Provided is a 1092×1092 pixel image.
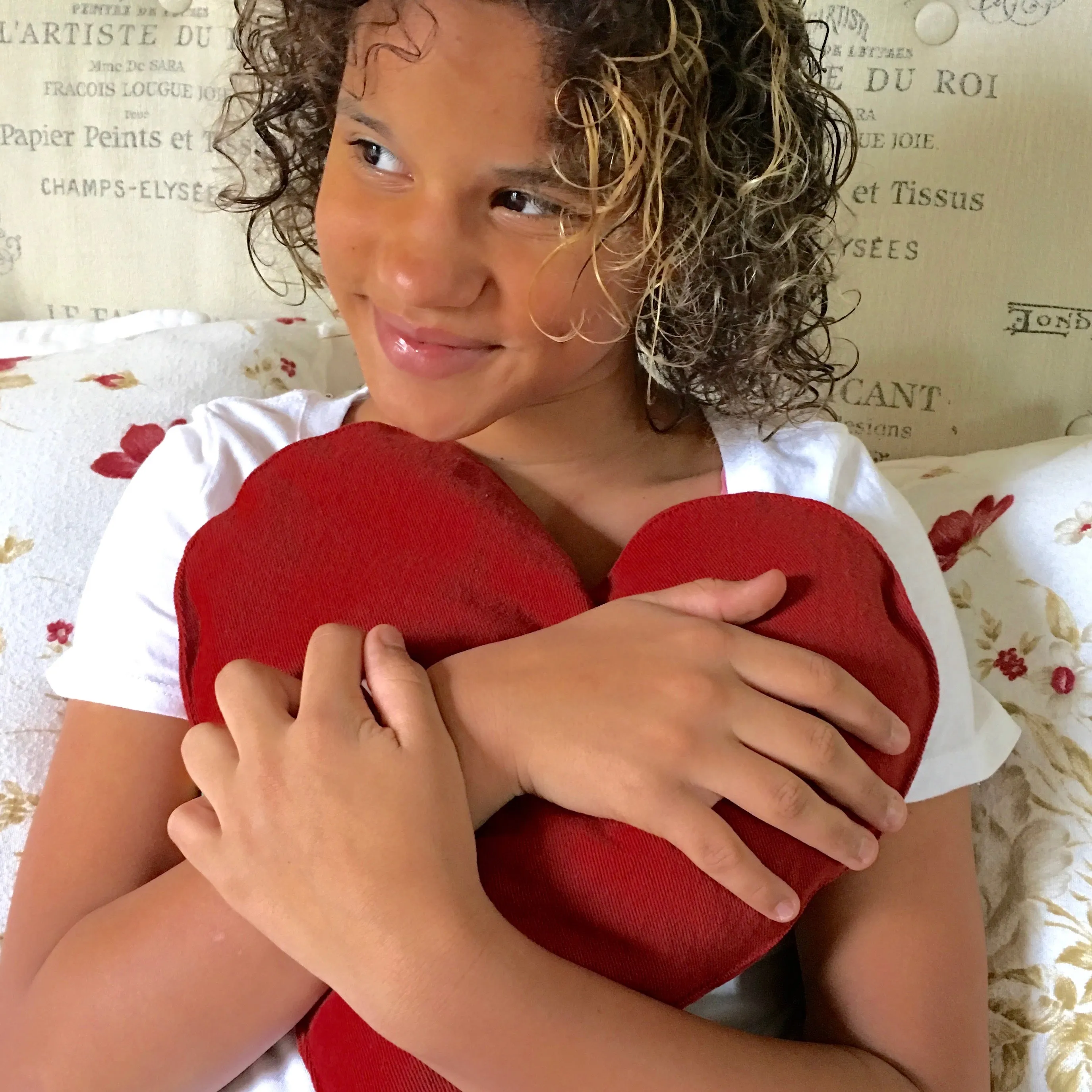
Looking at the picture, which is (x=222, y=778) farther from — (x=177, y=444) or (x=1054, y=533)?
(x=1054, y=533)

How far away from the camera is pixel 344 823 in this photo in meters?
0.50

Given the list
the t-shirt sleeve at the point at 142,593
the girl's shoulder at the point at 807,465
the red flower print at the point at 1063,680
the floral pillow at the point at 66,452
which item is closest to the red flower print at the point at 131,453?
the floral pillow at the point at 66,452

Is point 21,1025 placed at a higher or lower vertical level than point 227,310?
lower

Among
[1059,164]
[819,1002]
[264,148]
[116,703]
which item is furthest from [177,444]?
[1059,164]

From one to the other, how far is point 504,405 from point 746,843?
0.31 metres

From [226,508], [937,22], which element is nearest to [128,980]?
[226,508]

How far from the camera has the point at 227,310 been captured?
1.15 m

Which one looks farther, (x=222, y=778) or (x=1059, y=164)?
(x=1059, y=164)

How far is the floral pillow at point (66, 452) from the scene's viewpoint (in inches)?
28.7

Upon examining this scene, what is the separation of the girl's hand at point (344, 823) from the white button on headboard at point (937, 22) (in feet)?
2.58

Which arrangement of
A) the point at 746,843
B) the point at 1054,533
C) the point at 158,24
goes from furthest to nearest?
the point at 158,24 → the point at 1054,533 → the point at 746,843

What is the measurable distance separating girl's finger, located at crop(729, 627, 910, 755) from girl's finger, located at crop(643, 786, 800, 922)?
77 mm

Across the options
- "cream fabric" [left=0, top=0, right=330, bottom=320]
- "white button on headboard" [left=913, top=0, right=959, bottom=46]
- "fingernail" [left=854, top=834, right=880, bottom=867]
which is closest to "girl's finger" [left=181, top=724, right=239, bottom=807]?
"fingernail" [left=854, top=834, right=880, bottom=867]

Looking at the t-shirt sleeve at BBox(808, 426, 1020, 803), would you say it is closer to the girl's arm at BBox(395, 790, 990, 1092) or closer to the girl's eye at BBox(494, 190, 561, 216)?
the girl's arm at BBox(395, 790, 990, 1092)
